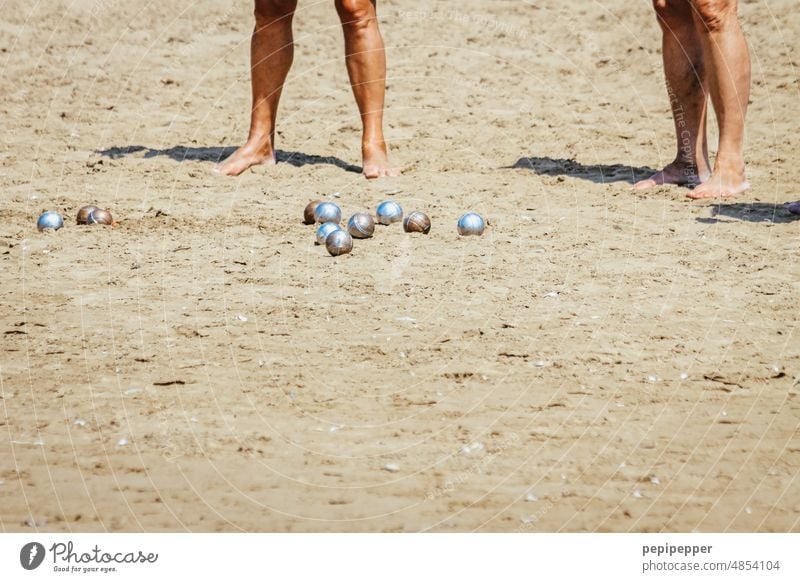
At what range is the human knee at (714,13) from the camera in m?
7.23

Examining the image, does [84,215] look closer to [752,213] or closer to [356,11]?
[356,11]

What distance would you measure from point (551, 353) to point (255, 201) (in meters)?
3.24

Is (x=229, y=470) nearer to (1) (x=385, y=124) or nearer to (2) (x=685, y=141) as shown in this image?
(2) (x=685, y=141)

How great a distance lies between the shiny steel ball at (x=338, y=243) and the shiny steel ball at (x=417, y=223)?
1.66ft

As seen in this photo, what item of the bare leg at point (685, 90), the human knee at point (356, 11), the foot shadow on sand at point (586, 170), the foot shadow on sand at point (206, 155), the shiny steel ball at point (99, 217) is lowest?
the foot shadow on sand at point (586, 170)

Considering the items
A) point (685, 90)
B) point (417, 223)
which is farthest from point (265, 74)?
point (685, 90)

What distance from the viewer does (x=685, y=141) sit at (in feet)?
25.7

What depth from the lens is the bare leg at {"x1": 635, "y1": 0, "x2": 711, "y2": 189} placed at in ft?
25.4

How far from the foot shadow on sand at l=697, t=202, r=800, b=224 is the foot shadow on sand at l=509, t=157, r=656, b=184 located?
3.38 feet

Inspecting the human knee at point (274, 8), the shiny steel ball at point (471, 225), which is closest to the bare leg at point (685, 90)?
the shiny steel ball at point (471, 225)

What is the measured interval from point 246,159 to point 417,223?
209 centimetres

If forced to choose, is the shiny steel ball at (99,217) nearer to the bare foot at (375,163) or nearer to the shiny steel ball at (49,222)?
the shiny steel ball at (49,222)

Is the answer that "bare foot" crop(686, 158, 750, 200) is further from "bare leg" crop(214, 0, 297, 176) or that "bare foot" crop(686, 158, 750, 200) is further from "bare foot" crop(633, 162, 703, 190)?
"bare leg" crop(214, 0, 297, 176)

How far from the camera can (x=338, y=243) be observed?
640 centimetres
